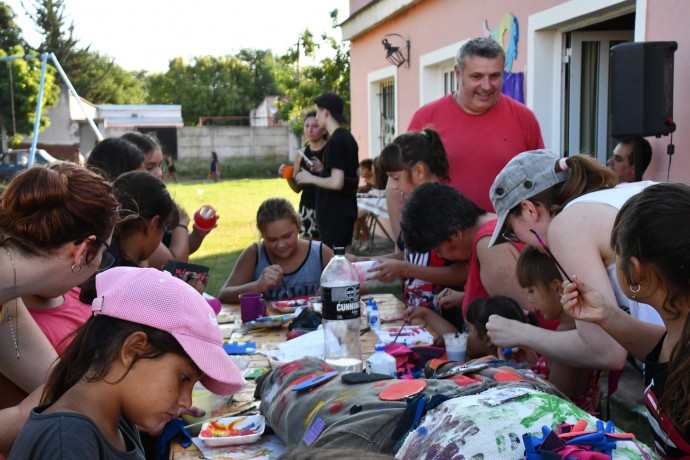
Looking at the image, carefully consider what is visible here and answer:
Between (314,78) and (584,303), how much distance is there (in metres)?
18.5

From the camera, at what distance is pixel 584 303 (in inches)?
78.2

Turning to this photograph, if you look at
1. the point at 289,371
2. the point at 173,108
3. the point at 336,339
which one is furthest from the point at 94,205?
the point at 173,108

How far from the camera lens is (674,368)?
61.6 inches

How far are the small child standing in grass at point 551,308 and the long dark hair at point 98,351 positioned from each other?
4.90ft

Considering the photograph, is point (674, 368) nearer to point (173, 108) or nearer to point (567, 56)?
point (567, 56)

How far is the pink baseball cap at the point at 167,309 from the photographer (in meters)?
1.47

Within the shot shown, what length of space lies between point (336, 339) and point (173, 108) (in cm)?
3522

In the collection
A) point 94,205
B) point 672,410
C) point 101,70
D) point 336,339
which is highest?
point 101,70

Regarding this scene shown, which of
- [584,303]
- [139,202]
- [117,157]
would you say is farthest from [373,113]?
[584,303]

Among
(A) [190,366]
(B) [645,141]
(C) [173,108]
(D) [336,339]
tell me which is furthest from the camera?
(C) [173,108]

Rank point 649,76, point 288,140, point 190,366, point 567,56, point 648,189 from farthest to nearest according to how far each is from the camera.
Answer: point 288,140 < point 567,56 < point 649,76 < point 648,189 < point 190,366

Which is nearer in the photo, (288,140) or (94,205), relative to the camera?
(94,205)

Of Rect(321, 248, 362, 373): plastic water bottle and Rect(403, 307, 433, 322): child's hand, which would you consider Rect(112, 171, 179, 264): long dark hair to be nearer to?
Rect(321, 248, 362, 373): plastic water bottle

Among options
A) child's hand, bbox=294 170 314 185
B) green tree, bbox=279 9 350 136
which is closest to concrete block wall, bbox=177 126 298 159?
green tree, bbox=279 9 350 136
